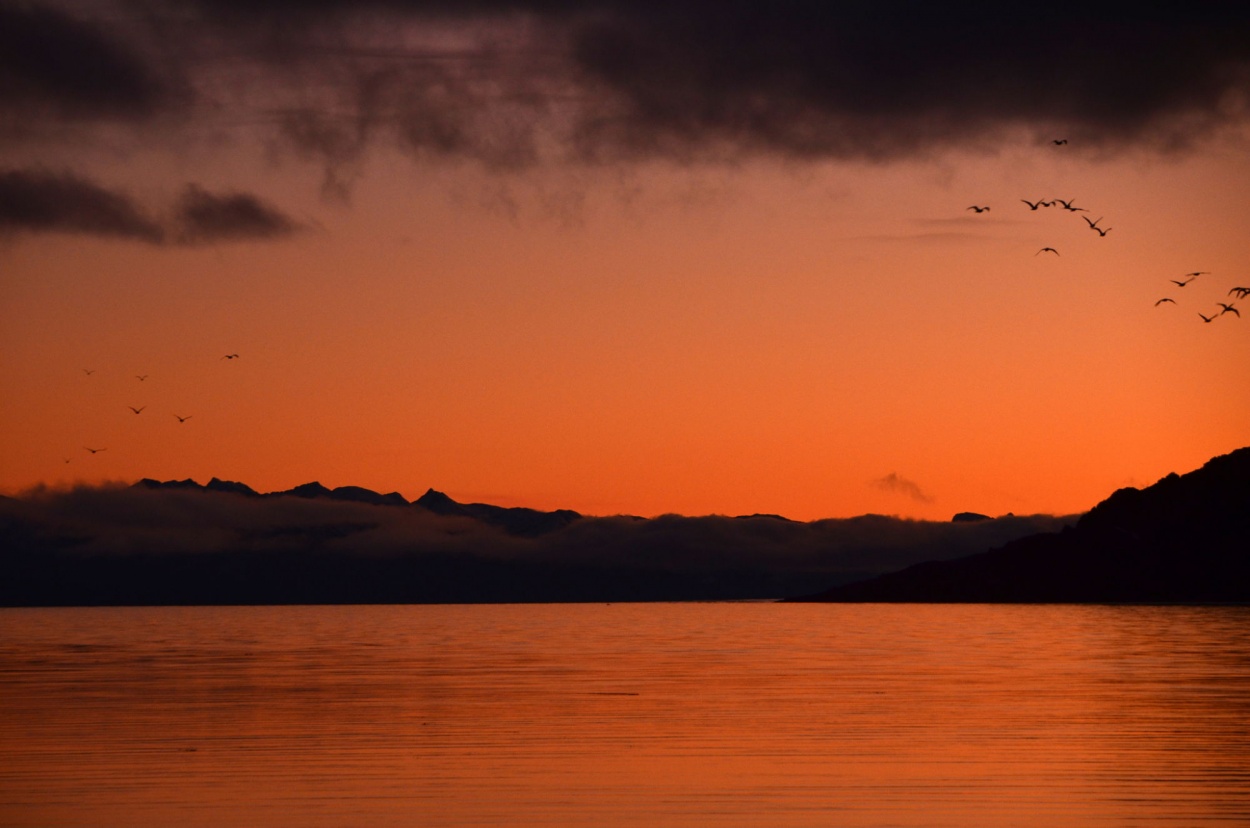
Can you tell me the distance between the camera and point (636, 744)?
135 feet

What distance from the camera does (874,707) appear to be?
170 feet

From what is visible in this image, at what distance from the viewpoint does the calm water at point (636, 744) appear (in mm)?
30562

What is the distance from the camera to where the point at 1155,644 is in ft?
355

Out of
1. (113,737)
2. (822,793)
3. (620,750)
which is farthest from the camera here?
(113,737)

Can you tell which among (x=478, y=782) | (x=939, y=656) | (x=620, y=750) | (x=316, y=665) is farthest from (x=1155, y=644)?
(x=478, y=782)

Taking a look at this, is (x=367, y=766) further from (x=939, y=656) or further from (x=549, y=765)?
(x=939, y=656)

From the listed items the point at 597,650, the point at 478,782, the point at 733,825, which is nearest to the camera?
the point at 733,825

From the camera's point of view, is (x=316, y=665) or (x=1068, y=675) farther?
(x=316, y=665)

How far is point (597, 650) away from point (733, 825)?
3017 inches

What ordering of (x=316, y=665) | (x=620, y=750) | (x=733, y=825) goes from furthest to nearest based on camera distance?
(x=316, y=665) → (x=620, y=750) → (x=733, y=825)

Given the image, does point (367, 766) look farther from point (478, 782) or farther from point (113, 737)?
point (113, 737)

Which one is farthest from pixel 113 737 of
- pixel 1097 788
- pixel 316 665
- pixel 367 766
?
pixel 316 665

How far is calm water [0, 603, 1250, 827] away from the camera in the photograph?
3056cm

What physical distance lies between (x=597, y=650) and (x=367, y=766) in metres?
68.0
